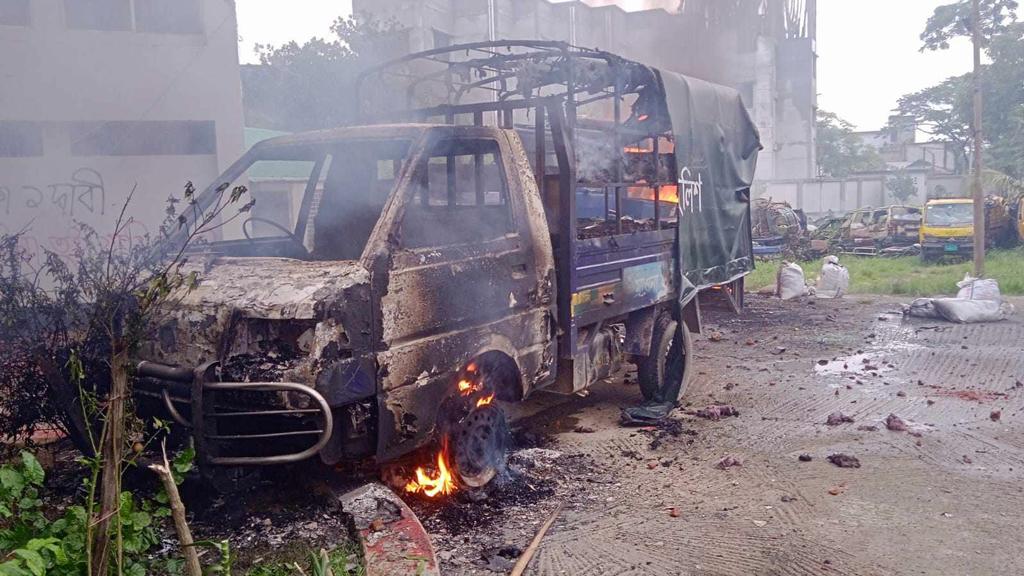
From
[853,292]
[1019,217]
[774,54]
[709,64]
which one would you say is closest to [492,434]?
[853,292]

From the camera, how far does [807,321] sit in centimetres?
1120

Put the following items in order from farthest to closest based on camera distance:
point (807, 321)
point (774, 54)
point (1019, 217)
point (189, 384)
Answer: point (774, 54)
point (1019, 217)
point (807, 321)
point (189, 384)

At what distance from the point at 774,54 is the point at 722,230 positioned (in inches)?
1353

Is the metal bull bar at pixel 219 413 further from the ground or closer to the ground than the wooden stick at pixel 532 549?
further from the ground

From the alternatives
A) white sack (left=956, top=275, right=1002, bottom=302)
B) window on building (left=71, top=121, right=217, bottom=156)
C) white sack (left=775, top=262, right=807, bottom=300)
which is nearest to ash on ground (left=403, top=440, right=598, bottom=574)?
window on building (left=71, top=121, right=217, bottom=156)

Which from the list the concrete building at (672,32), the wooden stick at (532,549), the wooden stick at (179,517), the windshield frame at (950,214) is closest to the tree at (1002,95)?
the concrete building at (672,32)

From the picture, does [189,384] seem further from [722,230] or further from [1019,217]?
[1019,217]

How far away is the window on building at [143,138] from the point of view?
9031 mm

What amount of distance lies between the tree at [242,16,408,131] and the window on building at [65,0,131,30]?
8643mm

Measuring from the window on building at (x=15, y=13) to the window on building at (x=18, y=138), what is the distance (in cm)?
96

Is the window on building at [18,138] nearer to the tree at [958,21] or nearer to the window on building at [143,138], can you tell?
the window on building at [143,138]

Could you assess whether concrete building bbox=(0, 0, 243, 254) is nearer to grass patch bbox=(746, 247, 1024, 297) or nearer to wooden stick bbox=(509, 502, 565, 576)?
wooden stick bbox=(509, 502, 565, 576)

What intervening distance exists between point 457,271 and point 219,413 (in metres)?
1.34

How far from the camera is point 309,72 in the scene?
827 inches
